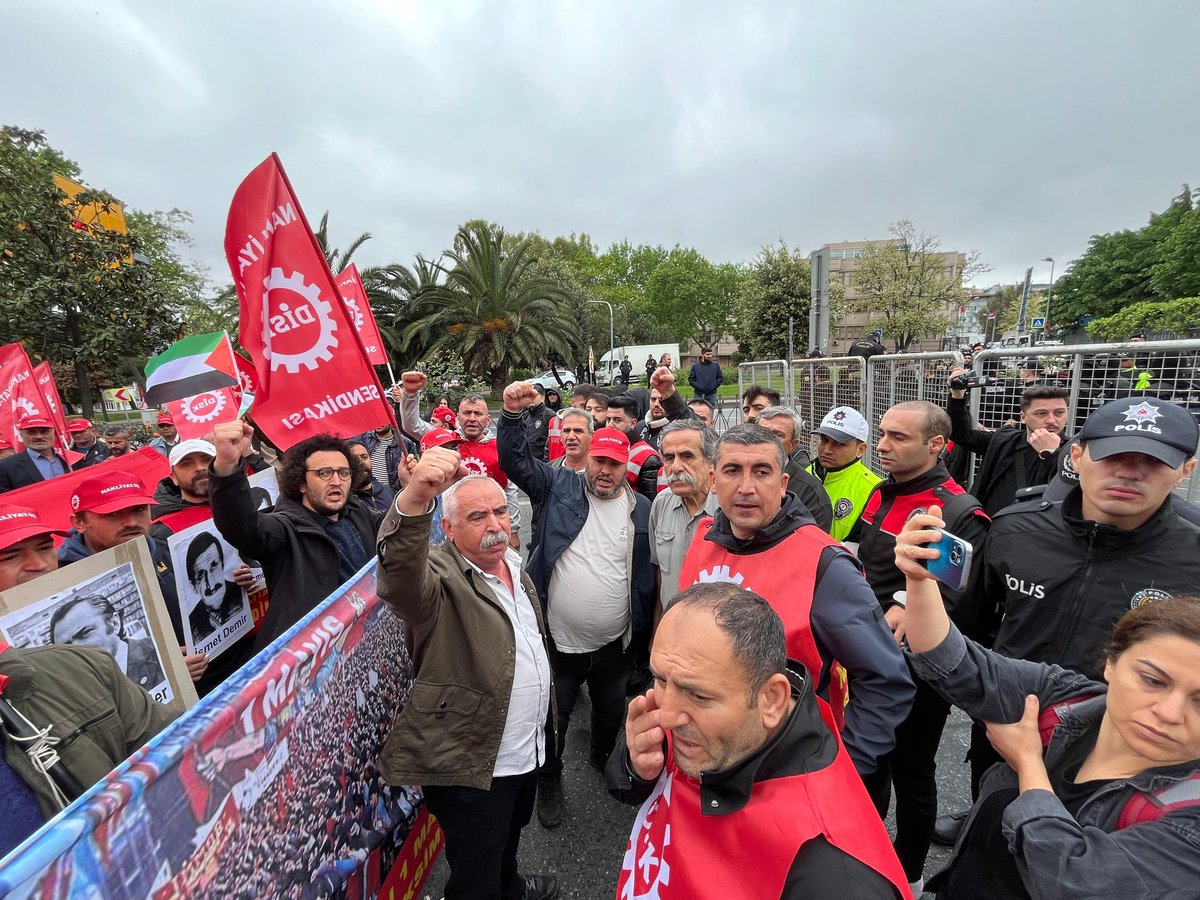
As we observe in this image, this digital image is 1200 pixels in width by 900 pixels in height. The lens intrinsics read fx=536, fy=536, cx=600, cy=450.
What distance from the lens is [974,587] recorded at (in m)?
2.29

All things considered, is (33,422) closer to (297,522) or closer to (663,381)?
(297,522)

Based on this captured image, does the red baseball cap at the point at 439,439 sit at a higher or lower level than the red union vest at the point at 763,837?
higher

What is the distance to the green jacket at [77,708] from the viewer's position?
1.33 metres

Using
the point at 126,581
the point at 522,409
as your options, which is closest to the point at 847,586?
the point at 522,409

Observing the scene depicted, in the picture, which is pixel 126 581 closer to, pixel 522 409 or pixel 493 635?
pixel 493 635

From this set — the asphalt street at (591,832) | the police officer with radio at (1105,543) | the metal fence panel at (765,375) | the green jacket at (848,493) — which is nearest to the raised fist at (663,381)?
the green jacket at (848,493)

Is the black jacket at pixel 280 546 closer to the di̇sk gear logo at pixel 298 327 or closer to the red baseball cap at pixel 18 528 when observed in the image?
the red baseball cap at pixel 18 528

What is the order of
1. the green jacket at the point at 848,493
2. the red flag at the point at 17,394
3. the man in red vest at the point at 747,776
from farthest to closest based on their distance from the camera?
the red flag at the point at 17,394 → the green jacket at the point at 848,493 → the man in red vest at the point at 747,776

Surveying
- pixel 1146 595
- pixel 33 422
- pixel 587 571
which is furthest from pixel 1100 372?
pixel 33 422

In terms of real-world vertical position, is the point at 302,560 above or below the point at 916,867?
above

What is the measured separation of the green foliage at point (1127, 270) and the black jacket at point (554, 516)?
51698mm

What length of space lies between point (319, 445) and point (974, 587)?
314 centimetres

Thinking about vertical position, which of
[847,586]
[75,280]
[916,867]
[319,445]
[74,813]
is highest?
[75,280]

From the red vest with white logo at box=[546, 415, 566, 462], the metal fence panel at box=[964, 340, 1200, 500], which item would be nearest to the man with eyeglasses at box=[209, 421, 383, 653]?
the red vest with white logo at box=[546, 415, 566, 462]
